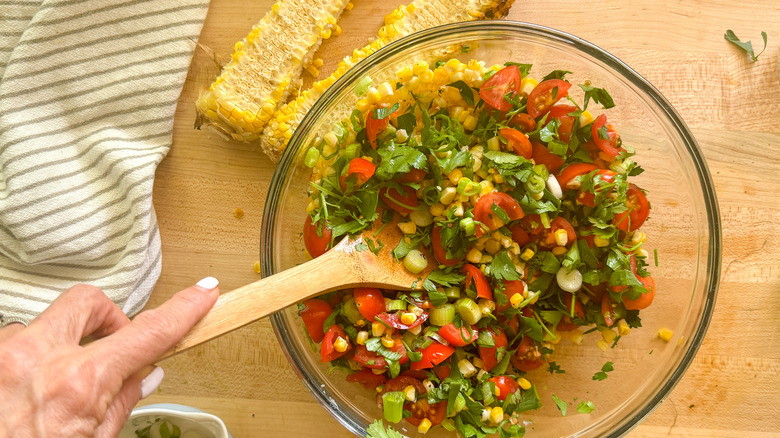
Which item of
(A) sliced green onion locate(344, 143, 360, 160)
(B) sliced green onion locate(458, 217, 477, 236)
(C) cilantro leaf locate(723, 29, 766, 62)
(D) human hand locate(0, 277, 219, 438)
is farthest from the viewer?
(C) cilantro leaf locate(723, 29, 766, 62)

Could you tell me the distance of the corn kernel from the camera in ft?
6.63

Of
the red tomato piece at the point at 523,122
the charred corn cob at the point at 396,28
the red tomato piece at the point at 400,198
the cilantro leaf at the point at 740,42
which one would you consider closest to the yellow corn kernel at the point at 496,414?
the red tomato piece at the point at 400,198

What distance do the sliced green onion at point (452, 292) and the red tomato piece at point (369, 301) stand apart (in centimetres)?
21

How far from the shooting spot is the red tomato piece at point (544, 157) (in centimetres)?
183

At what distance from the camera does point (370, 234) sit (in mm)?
1845

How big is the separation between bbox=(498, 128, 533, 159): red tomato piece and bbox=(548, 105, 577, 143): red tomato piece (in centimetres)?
13

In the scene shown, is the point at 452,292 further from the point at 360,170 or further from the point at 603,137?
the point at 603,137

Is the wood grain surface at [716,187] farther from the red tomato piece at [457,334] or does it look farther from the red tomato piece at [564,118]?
the red tomato piece at [457,334]

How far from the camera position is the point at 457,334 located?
1788 mm

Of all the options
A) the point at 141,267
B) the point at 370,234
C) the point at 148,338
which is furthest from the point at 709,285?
the point at 141,267

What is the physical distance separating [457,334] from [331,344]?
0.40 m

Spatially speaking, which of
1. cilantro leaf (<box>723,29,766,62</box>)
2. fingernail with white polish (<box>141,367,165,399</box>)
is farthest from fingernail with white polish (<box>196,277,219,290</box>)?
cilantro leaf (<box>723,29,766,62</box>)

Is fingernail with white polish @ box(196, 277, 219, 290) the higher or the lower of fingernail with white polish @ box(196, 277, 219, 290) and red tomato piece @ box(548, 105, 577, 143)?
the lower

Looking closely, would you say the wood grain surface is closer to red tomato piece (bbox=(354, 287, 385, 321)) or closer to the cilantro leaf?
the cilantro leaf
